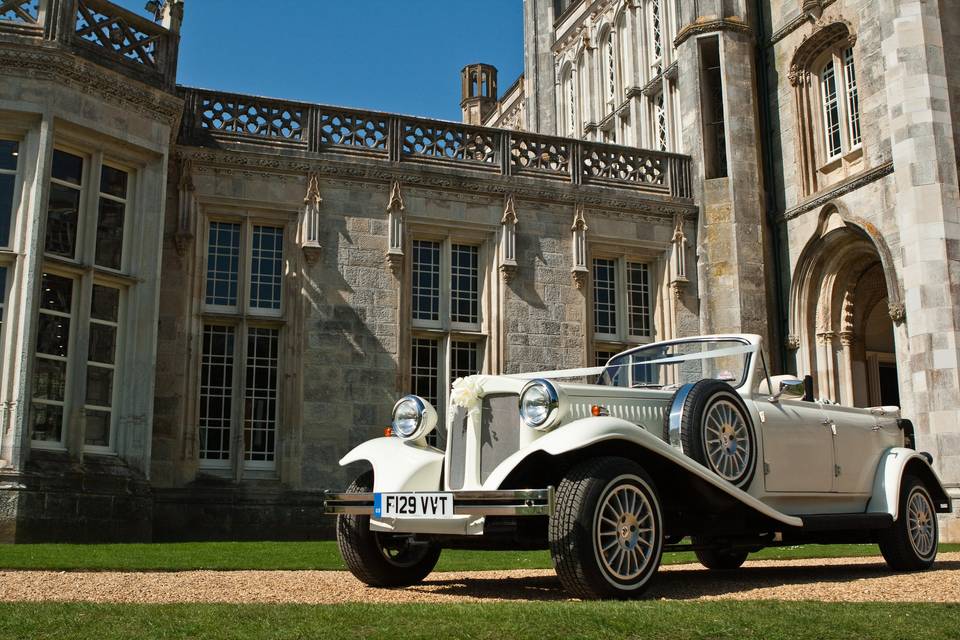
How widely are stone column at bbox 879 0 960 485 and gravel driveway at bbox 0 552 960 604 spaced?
5661 millimetres

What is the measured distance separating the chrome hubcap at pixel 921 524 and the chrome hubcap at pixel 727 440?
2.11m

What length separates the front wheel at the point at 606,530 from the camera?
5742 mm

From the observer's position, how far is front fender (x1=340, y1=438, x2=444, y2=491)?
685 centimetres

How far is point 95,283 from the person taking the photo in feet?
41.5

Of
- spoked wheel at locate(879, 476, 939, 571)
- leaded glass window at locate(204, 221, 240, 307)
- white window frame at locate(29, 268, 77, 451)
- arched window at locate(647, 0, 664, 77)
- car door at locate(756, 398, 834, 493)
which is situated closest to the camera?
car door at locate(756, 398, 834, 493)

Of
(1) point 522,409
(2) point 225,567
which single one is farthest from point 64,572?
(1) point 522,409

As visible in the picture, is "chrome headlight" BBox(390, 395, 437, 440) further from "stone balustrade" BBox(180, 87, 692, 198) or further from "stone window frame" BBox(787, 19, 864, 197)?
"stone window frame" BBox(787, 19, 864, 197)

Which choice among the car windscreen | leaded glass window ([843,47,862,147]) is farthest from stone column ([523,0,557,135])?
the car windscreen

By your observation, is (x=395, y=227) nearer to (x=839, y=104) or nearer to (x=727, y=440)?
(x=839, y=104)

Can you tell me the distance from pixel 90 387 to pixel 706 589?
8.60m

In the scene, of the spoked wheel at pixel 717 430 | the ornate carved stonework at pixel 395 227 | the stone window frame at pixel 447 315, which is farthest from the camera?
the stone window frame at pixel 447 315

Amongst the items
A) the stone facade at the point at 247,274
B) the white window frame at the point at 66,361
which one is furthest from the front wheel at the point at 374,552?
the white window frame at the point at 66,361

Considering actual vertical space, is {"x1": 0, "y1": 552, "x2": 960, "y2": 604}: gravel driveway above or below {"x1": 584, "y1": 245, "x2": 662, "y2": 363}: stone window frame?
below

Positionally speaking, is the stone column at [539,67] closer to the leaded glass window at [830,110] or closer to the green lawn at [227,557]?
the leaded glass window at [830,110]
